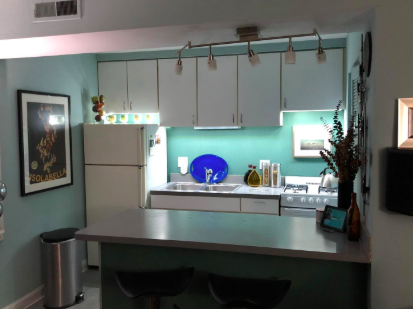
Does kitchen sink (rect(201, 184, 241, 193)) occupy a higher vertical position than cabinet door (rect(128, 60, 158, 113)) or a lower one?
lower

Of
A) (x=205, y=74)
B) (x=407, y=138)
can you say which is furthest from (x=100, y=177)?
(x=407, y=138)

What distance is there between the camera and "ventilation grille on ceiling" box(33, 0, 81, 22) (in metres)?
2.36

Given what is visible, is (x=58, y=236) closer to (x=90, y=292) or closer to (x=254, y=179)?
(x=90, y=292)

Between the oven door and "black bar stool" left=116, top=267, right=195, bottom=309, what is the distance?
1.88m

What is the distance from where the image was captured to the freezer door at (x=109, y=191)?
167 inches

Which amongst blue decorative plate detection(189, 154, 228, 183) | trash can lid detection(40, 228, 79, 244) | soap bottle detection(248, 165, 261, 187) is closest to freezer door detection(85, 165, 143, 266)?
trash can lid detection(40, 228, 79, 244)

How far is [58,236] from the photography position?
367 cm

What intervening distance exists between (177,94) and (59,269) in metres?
2.25

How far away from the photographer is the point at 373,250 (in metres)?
1.97

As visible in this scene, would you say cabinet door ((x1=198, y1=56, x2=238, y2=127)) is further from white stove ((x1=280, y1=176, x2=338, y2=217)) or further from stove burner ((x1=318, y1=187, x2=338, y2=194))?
stove burner ((x1=318, y1=187, x2=338, y2=194))

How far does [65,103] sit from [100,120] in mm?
511

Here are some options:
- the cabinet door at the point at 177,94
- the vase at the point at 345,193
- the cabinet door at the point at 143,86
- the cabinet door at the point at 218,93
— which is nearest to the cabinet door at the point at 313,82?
the cabinet door at the point at 218,93

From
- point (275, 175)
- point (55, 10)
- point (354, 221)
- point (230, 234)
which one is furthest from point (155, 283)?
point (275, 175)

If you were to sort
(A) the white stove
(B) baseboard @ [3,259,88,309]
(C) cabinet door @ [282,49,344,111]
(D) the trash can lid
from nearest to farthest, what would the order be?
1. (B) baseboard @ [3,259,88,309]
2. (D) the trash can lid
3. (A) the white stove
4. (C) cabinet door @ [282,49,344,111]
